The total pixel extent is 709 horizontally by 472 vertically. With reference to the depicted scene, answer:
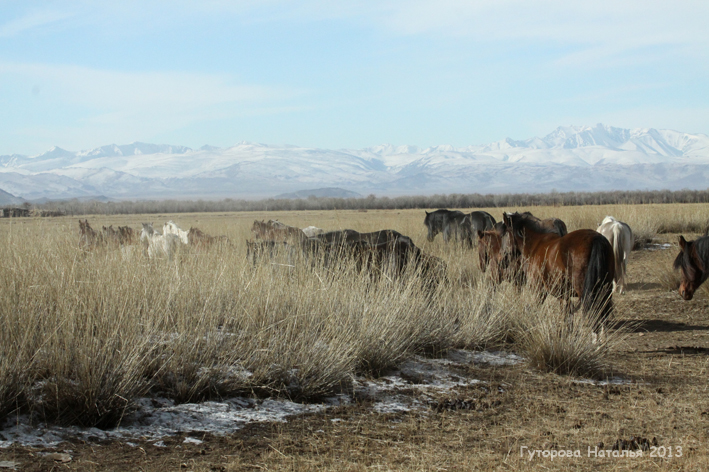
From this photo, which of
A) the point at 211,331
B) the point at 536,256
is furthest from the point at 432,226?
the point at 211,331

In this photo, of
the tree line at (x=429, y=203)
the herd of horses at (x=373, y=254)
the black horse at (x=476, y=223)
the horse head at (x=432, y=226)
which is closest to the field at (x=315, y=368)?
the herd of horses at (x=373, y=254)

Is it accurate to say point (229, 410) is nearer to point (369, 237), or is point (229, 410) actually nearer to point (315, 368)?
point (315, 368)

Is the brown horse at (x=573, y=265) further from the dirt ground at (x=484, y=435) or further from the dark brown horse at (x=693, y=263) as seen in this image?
the dark brown horse at (x=693, y=263)

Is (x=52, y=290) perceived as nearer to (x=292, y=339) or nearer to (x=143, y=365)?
(x=143, y=365)

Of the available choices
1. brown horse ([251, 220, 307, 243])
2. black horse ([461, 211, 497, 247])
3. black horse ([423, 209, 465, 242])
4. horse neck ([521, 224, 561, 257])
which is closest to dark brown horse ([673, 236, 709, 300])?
horse neck ([521, 224, 561, 257])

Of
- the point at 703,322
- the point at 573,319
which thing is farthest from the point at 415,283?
the point at 703,322

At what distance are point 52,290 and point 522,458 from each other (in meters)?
3.95

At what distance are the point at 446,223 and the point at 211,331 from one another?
12.2 meters

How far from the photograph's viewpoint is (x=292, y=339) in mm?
5035

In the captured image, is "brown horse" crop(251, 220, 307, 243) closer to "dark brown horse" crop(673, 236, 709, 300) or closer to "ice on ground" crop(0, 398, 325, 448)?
→ "dark brown horse" crop(673, 236, 709, 300)

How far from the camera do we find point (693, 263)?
7.89 metres

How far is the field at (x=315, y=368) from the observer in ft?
11.3

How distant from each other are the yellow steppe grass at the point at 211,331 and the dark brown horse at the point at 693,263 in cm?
262

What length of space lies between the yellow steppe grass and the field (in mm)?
19
